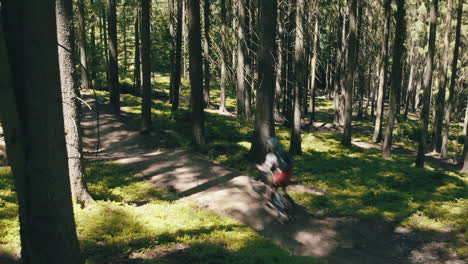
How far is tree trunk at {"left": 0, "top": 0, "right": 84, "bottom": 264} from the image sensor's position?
3.55 meters

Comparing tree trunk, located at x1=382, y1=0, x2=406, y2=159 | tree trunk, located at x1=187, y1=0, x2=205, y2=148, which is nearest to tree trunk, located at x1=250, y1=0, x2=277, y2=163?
tree trunk, located at x1=187, y1=0, x2=205, y2=148

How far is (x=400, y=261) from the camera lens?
922 cm

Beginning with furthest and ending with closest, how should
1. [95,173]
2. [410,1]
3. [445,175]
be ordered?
[410,1]
[445,175]
[95,173]

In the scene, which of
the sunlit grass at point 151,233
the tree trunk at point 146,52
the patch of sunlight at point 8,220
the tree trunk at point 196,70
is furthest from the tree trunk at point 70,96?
the tree trunk at point 146,52

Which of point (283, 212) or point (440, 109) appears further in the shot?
point (440, 109)

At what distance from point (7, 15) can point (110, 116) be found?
20.2 metres

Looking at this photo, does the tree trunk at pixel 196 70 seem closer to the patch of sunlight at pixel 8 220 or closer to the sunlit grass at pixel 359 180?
the sunlit grass at pixel 359 180

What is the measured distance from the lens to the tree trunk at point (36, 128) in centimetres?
355

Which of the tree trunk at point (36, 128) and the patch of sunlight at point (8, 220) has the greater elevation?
the tree trunk at point (36, 128)

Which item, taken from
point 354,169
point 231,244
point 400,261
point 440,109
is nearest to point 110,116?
point 354,169

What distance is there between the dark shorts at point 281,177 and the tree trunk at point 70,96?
4.95 metres

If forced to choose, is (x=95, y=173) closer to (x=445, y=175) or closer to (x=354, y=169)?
(x=354, y=169)

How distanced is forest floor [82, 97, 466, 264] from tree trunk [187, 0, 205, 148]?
1.48m

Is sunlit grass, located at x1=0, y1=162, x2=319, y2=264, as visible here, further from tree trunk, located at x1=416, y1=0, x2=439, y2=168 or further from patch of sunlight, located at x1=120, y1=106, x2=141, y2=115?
patch of sunlight, located at x1=120, y1=106, x2=141, y2=115
